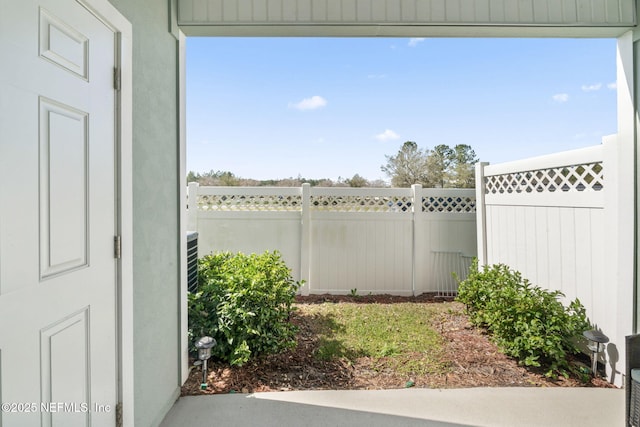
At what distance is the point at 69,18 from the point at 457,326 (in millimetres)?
3930

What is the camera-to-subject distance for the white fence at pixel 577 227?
222cm

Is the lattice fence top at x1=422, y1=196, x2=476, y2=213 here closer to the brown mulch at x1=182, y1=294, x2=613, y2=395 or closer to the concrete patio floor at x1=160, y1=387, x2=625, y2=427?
the brown mulch at x1=182, y1=294, x2=613, y2=395

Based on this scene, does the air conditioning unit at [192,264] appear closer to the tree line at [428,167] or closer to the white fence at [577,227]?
the white fence at [577,227]

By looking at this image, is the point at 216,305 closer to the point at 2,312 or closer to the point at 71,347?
the point at 71,347

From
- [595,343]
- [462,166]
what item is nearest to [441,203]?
[595,343]

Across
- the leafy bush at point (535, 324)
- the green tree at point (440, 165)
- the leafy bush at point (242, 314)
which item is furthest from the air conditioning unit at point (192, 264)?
the green tree at point (440, 165)

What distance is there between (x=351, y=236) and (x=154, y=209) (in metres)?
2.96

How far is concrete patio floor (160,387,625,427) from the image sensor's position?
190 cm

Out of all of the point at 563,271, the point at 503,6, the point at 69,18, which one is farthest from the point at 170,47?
the point at 563,271

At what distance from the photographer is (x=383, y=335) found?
125 inches

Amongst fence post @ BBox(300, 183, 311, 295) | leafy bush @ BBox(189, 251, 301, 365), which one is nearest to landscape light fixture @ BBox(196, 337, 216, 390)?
leafy bush @ BBox(189, 251, 301, 365)

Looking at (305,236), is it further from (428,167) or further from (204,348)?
(428,167)

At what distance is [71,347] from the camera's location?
1161 mm

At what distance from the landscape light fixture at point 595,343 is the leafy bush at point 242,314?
7.59ft
